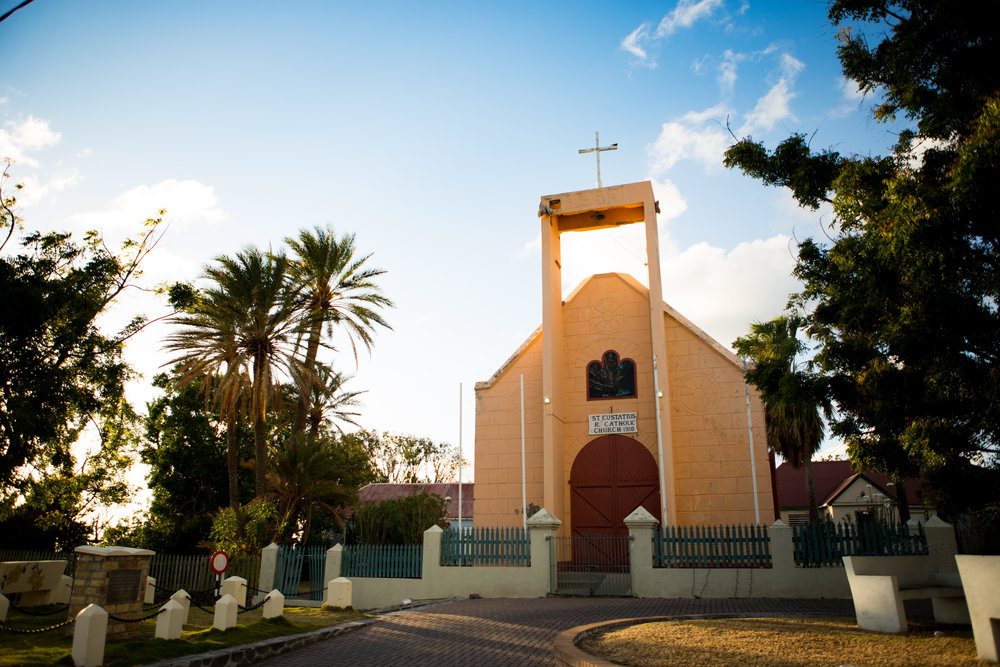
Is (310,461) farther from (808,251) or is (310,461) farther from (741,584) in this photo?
(808,251)

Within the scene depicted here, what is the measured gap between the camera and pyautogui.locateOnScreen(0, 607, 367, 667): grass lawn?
22.7 feet

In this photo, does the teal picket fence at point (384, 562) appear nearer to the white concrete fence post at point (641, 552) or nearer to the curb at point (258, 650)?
the white concrete fence post at point (641, 552)

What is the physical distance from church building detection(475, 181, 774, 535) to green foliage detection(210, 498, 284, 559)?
6.56 metres

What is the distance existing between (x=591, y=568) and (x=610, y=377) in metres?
6.54

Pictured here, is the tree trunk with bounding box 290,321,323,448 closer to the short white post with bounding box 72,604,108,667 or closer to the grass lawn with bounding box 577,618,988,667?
the short white post with bounding box 72,604,108,667

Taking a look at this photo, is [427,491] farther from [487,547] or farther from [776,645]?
[776,645]

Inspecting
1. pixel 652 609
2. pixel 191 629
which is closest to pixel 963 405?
pixel 652 609

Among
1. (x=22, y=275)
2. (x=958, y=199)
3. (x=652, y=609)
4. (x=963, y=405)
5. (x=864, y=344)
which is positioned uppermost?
(x=22, y=275)

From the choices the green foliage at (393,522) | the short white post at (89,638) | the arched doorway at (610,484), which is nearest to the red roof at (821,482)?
the arched doorway at (610,484)

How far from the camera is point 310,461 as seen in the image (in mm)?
21297

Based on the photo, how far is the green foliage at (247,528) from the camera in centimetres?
1889

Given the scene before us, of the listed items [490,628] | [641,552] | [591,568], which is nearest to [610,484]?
[591,568]

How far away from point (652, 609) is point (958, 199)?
8.52 m

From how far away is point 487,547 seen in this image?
16.5 m
